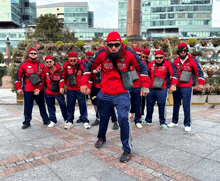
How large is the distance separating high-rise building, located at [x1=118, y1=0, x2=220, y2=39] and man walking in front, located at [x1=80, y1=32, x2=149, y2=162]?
82.0m

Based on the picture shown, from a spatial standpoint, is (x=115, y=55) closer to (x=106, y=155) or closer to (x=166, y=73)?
(x=106, y=155)

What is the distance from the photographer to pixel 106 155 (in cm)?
365

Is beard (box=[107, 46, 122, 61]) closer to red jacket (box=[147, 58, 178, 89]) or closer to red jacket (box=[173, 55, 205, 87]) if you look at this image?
red jacket (box=[147, 58, 178, 89])

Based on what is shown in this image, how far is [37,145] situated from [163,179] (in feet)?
8.45

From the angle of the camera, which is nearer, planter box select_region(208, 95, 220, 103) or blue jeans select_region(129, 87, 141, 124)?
blue jeans select_region(129, 87, 141, 124)

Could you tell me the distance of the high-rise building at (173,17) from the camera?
81.9 metres

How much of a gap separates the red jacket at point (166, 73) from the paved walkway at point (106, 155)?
4.02 ft

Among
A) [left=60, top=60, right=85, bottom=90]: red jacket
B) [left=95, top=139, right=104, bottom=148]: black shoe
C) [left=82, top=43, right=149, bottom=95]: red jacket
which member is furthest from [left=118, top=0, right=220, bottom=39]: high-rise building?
[left=95, top=139, right=104, bottom=148]: black shoe

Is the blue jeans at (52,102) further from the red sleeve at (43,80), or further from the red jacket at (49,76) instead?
the red sleeve at (43,80)

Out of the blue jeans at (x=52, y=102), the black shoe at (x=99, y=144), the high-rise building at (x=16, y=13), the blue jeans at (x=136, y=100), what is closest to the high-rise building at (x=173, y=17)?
the high-rise building at (x=16, y=13)

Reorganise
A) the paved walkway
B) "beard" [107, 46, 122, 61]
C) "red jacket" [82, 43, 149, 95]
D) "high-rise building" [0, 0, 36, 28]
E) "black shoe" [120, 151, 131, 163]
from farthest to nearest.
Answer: "high-rise building" [0, 0, 36, 28], "red jacket" [82, 43, 149, 95], "beard" [107, 46, 122, 61], "black shoe" [120, 151, 131, 163], the paved walkway

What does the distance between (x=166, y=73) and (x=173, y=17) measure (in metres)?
87.7

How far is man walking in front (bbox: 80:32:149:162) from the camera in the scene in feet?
11.4

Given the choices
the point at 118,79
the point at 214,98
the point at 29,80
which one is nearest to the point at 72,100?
the point at 29,80
